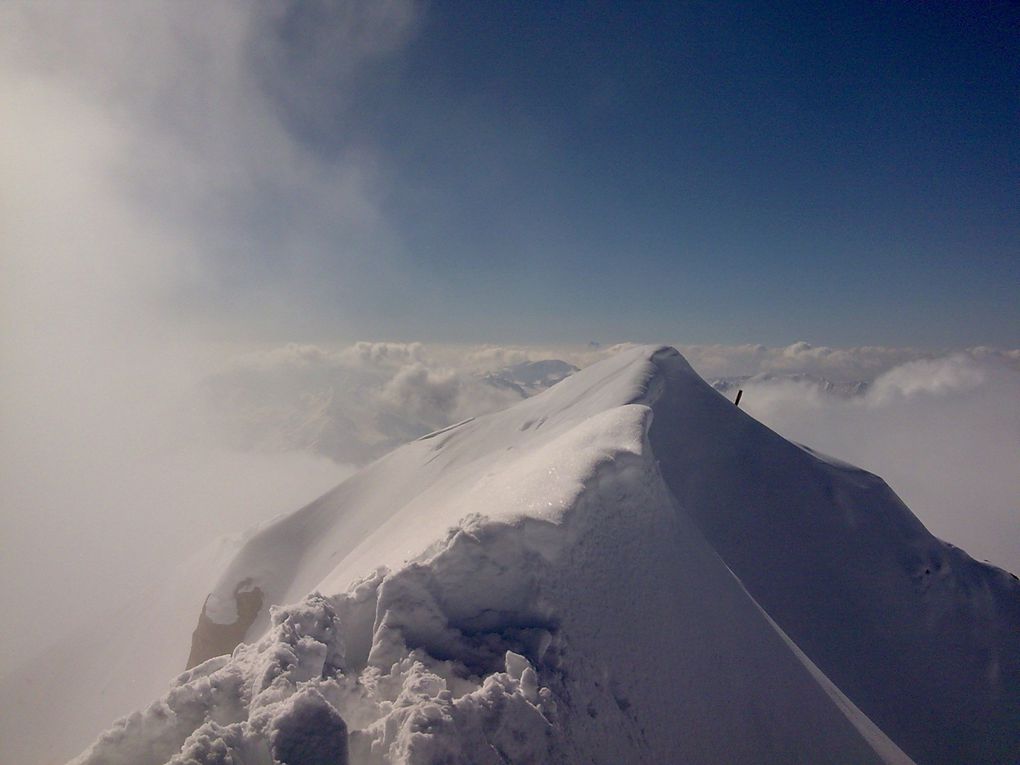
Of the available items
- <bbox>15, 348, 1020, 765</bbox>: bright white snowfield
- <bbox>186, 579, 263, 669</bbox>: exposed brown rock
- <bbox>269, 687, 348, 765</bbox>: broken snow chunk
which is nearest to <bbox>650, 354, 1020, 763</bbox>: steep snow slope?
<bbox>15, 348, 1020, 765</bbox>: bright white snowfield

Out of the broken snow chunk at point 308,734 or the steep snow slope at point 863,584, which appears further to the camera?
the steep snow slope at point 863,584

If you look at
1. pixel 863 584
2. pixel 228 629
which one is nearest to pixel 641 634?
pixel 863 584

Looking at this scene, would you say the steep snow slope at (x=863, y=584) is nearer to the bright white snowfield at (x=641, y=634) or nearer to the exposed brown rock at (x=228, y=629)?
the bright white snowfield at (x=641, y=634)

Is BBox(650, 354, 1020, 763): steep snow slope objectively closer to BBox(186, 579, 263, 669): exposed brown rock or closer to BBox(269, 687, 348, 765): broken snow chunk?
BBox(269, 687, 348, 765): broken snow chunk

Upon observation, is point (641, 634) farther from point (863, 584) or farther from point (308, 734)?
point (863, 584)

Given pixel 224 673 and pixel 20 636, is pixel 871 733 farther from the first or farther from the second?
pixel 20 636

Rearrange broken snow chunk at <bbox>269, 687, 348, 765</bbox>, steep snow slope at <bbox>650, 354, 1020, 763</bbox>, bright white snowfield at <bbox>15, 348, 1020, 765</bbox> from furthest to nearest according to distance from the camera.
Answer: steep snow slope at <bbox>650, 354, 1020, 763</bbox> < bright white snowfield at <bbox>15, 348, 1020, 765</bbox> < broken snow chunk at <bbox>269, 687, 348, 765</bbox>

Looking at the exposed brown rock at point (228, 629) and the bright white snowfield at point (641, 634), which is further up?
the bright white snowfield at point (641, 634)

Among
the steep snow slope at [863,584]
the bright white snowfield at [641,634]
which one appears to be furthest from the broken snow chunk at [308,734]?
the steep snow slope at [863,584]
